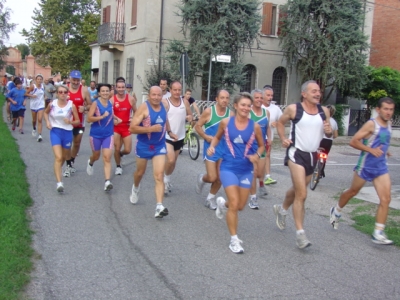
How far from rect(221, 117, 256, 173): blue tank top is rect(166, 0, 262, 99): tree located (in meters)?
17.3

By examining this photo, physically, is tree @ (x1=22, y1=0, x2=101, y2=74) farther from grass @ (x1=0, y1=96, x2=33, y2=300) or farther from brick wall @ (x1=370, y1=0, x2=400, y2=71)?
grass @ (x1=0, y1=96, x2=33, y2=300)

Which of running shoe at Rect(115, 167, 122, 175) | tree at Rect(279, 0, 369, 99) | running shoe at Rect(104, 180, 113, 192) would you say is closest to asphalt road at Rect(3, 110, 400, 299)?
running shoe at Rect(104, 180, 113, 192)

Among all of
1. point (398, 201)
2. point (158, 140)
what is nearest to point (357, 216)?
point (398, 201)

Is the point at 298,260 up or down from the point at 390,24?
down

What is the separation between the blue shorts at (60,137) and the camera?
8.68 meters

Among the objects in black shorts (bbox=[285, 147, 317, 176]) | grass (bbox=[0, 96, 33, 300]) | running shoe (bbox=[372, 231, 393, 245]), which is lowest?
grass (bbox=[0, 96, 33, 300])

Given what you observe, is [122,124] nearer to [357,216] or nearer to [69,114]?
[69,114]

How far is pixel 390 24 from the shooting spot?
110 feet

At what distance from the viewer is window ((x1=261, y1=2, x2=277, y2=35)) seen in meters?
27.5

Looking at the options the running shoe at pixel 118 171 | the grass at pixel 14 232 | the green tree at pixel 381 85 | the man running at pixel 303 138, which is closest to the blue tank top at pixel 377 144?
the man running at pixel 303 138

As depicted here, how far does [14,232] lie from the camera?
600 centimetres

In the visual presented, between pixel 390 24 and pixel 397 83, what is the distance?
378 inches

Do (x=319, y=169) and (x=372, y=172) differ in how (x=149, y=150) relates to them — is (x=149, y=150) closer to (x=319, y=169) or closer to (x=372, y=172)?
(x=372, y=172)

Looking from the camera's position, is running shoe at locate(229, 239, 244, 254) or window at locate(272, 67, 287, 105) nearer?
running shoe at locate(229, 239, 244, 254)
